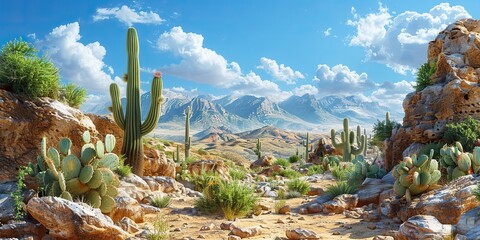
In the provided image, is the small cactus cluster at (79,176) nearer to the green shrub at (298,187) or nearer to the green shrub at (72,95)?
the green shrub at (72,95)

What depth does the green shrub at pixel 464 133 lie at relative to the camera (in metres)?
12.1

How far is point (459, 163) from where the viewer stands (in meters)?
8.73

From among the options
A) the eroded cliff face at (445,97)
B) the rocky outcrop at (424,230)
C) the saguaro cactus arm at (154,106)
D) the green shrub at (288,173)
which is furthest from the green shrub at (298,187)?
the green shrub at (288,173)

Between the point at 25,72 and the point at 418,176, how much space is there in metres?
9.68

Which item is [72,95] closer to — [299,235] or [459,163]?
[299,235]

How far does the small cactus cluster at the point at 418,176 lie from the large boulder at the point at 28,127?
27.3 feet

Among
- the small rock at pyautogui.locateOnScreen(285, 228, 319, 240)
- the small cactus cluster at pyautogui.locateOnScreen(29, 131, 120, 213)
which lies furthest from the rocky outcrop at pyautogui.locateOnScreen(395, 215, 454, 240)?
the small cactus cluster at pyautogui.locateOnScreen(29, 131, 120, 213)

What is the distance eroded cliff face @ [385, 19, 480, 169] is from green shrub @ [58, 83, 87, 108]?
10.1 meters

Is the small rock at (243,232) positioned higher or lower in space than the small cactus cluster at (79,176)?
lower

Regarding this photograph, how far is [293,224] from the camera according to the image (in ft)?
24.8

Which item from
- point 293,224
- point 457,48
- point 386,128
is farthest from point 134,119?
point 457,48

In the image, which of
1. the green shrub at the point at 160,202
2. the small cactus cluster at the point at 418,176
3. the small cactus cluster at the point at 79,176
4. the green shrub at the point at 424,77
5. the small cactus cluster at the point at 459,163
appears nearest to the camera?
the small cactus cluster at the point at 79,176

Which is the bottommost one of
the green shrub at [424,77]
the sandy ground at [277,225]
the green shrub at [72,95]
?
the sandy ground at [277,225]

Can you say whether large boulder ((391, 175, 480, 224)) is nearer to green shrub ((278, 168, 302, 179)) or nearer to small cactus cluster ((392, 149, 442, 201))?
small cactus cluster ((392, 149, 442, 201))
